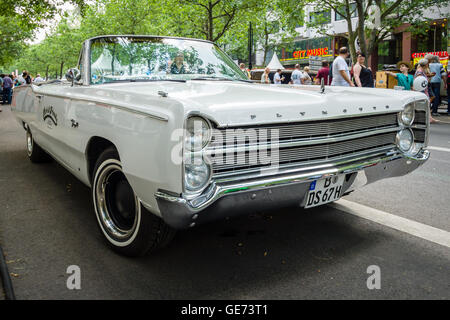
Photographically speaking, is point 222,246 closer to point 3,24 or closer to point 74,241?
point 74,241

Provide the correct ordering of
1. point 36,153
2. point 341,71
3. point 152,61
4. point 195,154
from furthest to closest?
point 341,71, point 36,153, point 152,61, point 195,154

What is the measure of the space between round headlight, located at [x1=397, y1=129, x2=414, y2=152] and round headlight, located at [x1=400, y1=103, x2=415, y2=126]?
68 millimetres

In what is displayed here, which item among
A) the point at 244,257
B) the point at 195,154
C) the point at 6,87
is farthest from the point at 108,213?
the point at 6,87

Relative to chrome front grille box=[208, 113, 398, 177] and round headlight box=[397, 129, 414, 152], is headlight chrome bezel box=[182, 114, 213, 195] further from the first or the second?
round headlight box=[397, 129, 414, 152]

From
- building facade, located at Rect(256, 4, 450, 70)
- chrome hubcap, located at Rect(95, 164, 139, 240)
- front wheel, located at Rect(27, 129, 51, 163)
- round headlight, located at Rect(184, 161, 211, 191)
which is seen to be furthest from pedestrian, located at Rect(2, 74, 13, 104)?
round headlight, located at Rect(184, 161, 211, 191)

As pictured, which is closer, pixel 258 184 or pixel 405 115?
pixel 258 184

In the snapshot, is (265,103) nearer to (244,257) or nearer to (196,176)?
(196,176)

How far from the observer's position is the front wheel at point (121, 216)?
2.62 metres

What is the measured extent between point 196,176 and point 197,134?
224 mm

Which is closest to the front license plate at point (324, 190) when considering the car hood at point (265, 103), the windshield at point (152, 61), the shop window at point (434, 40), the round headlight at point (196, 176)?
the car hood at point (265, 103)

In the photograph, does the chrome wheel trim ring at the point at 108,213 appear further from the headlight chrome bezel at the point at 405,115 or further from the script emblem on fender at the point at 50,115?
the headlight chrome bezel at the point at 405,115

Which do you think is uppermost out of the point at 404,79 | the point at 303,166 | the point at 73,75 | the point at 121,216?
the point at 404,79

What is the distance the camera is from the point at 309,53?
37281mm

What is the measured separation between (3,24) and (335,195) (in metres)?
34.9
